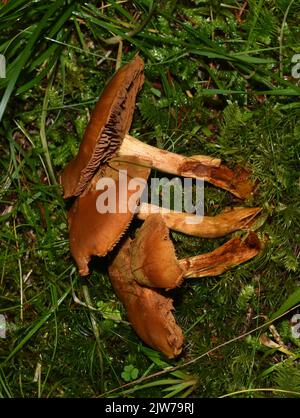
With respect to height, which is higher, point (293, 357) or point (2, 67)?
point (2, 67)

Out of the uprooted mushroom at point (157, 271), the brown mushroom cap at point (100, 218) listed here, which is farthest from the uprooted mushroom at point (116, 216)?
the uprooted mushroom at point (157, 271)

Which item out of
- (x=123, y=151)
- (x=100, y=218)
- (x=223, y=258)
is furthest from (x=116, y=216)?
(x=223, y=258)

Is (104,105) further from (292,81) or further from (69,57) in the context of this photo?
(292,81)

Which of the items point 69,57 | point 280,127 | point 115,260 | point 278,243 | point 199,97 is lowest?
point 278,243

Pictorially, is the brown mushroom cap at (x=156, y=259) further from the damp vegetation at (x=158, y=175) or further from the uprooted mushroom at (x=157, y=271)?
the damp vegetation at (x=158, y=175)

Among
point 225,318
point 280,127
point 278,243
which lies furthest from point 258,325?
point 280,127

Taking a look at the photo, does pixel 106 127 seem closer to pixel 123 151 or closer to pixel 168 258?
pixel 123 151
